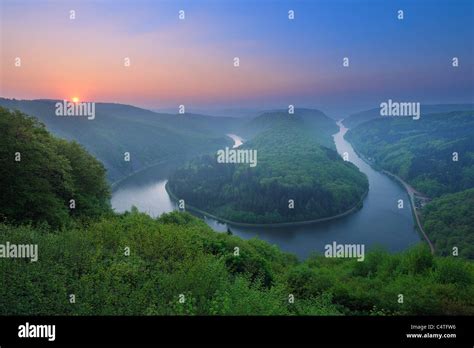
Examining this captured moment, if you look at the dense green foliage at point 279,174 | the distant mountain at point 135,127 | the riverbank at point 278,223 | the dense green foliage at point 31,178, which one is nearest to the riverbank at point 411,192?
the dense green foliage at point 279,174

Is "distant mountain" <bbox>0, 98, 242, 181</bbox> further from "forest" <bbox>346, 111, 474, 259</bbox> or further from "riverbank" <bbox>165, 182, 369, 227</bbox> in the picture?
"forest" <bbox>346, 111, 474, 259</bbox>

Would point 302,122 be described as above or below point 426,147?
above

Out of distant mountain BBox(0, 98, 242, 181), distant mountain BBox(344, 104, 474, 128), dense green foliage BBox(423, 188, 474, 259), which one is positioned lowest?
dense green foliage BBox(423, 188, 474, 259)

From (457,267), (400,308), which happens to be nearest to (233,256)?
(400,308)

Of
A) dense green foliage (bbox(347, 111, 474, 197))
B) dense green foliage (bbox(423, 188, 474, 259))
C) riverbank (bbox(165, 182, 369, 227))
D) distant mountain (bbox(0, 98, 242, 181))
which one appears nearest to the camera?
dense green foliage (bbox(347, 111, 474, 197))

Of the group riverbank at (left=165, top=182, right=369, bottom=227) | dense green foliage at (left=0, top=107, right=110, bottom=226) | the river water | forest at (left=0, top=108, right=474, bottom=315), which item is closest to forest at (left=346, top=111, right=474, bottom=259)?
the river water

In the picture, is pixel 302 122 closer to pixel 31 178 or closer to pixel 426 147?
pixel 426 147

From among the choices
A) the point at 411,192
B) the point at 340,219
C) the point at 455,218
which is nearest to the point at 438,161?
the point at 455,218
